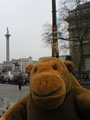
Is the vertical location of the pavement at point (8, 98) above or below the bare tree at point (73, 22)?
below

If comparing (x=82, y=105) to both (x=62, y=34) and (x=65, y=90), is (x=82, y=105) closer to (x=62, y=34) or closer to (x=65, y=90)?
(x=65, y=90)

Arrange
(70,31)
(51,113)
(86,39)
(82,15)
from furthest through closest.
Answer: (86,39), (70,31), (82,15), (51,113)

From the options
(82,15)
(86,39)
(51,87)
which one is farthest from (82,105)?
(86,39)

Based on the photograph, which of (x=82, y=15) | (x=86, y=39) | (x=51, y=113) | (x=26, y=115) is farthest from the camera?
(x=86, y=39)

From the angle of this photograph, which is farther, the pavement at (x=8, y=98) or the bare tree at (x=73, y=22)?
the bare tree at (x=73, y=22)

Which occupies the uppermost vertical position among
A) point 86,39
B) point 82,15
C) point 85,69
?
point 82,15

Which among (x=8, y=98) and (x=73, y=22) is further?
(x=73, y=22)

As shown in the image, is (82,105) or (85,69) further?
(85,69)

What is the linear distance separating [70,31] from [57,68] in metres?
26.0

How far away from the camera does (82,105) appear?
238cm

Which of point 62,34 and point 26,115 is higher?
point 62,34

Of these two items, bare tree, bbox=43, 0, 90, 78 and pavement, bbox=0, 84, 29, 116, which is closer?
pavement, bbox=0, 84, 29, 116

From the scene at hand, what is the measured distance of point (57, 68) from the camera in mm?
2457

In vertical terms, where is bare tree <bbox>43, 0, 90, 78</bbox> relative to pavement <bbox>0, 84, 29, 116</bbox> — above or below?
above
